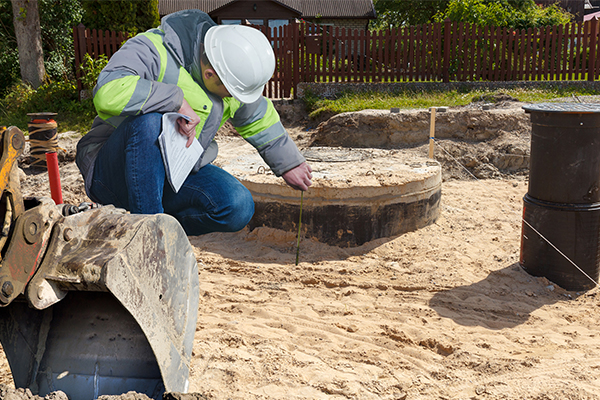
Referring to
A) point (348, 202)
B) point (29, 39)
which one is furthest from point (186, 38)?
point (29, 39)

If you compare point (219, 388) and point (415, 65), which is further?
point (415, 65)

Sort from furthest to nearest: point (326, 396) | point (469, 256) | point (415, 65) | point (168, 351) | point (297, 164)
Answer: point (415, 65), point (469, 256), point (297, 164), point (326, 396), point (168, 351)

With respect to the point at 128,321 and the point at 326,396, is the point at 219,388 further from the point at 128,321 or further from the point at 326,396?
the point at 128,321

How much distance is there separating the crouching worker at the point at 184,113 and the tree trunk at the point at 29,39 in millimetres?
11364

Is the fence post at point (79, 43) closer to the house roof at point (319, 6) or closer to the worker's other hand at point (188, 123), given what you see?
the worker's other hand at point (188, 123)

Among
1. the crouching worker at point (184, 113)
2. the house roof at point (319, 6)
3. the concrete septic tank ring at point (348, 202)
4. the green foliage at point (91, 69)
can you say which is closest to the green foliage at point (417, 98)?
the green foliage at point (91, 69)

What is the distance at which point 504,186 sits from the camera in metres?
7.27

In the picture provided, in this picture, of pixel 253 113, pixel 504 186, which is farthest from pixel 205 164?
pixel 504 186

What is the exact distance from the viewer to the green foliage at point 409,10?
883 inches

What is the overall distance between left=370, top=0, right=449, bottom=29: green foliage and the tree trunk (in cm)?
1402

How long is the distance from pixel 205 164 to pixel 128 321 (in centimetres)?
104

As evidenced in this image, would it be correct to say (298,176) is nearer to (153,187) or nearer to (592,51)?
(153,187)

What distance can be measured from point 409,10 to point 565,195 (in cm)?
2145

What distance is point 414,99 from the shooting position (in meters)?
10.3
